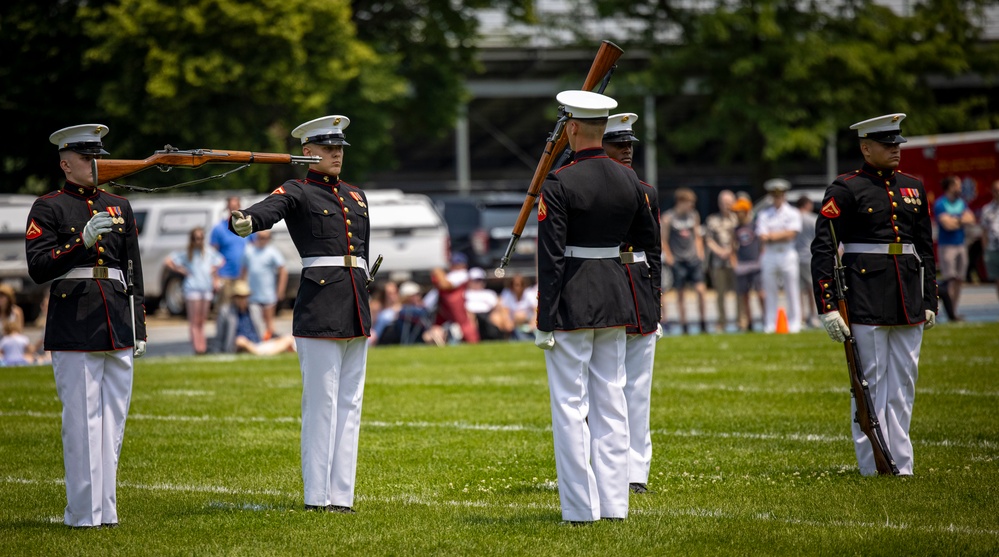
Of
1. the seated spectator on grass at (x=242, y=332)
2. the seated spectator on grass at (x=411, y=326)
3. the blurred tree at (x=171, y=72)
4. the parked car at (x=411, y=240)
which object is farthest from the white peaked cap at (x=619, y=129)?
the blurred tree at (x=171, y=72)

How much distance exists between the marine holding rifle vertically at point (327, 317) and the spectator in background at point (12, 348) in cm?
1236

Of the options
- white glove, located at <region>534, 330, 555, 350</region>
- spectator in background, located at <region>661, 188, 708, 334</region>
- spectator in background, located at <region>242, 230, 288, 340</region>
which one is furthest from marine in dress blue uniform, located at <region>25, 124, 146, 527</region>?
spectator in background, located at <region>661, 188, 708, 334</region>

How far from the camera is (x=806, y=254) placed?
2100 cm

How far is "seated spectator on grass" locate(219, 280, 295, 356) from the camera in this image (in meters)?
19.8

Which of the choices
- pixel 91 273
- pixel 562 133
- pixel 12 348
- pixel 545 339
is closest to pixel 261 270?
pixel 12 348

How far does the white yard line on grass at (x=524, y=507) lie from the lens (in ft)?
23.5

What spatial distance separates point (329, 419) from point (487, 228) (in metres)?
23.4

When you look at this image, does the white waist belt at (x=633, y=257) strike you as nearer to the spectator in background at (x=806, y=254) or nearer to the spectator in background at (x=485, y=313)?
the spectator in background at (x=806, y=254)

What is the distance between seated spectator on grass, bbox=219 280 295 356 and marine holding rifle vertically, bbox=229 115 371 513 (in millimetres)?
11865

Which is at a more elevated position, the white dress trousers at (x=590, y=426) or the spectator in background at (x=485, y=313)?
the white dress trousers at (x=590, y=426)

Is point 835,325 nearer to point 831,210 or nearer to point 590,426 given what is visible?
point 831,210

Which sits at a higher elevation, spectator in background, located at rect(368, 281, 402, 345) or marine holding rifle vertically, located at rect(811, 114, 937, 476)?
marine holding rifle vertically, located at rect(811, 114, 937, 476)

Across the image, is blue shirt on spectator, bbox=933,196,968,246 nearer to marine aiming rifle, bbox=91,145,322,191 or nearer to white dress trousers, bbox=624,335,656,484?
white dress trousers, bbox=624,335,656,484

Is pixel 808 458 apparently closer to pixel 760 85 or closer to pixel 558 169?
pixel 558 169
